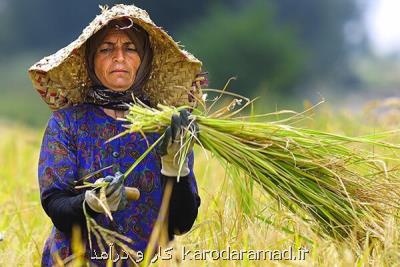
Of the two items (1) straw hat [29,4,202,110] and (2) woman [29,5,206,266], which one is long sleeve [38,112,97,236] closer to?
(2) woman [29,5,206,266]

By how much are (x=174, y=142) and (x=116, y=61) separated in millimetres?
444

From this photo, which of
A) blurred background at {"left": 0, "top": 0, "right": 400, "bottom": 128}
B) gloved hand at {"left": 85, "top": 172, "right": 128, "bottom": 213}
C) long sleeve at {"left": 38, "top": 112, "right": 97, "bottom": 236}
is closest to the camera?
gloved hand at {"left": 85, "top": 172, "right": 128, "bottom": 213}

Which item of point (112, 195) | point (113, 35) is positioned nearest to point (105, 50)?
point (113, 35)

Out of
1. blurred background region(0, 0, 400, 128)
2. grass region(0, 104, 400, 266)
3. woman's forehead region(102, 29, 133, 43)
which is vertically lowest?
grass region(0, 104, 400, 266)

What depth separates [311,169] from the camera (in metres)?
3.43

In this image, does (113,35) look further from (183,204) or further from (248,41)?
(248,41)

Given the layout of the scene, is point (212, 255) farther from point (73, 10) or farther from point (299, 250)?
point (73, 10)

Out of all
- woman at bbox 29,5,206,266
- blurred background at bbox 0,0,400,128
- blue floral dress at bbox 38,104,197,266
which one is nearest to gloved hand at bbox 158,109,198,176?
woman at bbox 29,5,206,266

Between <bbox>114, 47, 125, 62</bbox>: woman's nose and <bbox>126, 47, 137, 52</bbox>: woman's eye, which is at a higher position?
<bbox>126, 47, 137, 52</bbox>: woman's eye

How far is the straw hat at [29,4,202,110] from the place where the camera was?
3.56 meters

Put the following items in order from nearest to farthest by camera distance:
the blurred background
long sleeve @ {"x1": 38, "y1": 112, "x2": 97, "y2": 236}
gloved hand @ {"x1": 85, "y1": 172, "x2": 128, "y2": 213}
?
gloved hand @ {"x1": 85, "y1": 172, "x2": 128, "y2": 213}, long sleeve @ {"x1": 38, "y1": 112, "x2": 97, "y2": 236}, the blurred background

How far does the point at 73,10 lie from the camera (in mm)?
37438

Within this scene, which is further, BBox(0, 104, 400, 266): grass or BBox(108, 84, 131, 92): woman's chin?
BBox(108, 84, 131, 92): woman's chin

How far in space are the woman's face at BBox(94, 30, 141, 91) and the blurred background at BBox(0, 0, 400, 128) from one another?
20.3 meters
